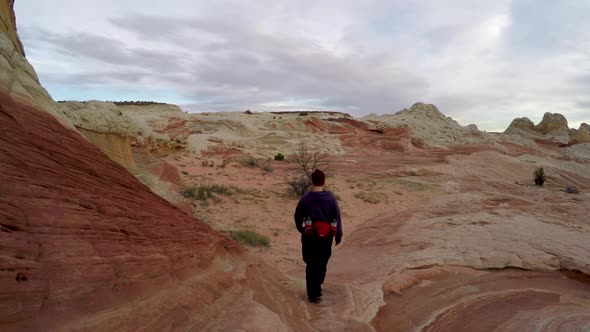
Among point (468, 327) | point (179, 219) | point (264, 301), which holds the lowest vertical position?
point (468, 327)

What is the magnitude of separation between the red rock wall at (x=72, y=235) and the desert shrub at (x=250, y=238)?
4033 millimetres

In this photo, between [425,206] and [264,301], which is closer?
[264,301]

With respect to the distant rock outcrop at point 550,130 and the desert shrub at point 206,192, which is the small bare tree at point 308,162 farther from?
the distant rock outcrop at point 550,130

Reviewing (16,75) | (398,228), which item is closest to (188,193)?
(398,228)

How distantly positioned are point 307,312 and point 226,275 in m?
0.86

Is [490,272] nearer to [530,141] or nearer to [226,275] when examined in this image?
[226,275]

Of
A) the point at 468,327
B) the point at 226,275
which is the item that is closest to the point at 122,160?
the point at 226,275

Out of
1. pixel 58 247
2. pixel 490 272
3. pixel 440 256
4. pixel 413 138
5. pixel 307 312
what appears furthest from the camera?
pixel 413 138

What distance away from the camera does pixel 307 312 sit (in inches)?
165

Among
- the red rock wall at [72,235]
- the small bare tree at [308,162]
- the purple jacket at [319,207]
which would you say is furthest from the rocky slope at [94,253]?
the small bare tree at [308,162]

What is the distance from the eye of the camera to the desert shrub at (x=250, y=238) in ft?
26.8

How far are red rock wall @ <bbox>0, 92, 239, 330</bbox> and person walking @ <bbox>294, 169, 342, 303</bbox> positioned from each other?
102 cm

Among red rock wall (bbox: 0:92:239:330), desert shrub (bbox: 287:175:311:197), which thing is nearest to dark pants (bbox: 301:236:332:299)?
red rock wall (bbox: 0:92:239:330)

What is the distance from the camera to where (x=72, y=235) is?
107 inches
